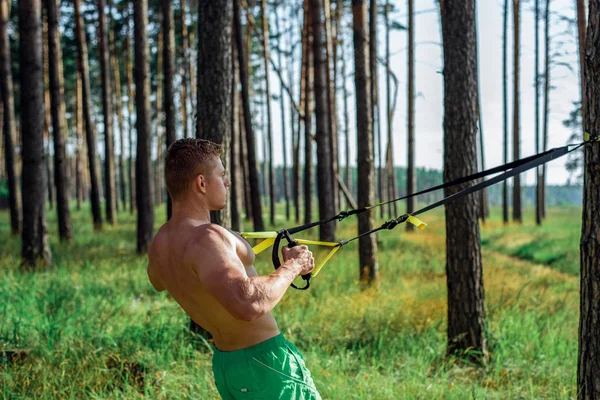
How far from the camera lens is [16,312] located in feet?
20.2

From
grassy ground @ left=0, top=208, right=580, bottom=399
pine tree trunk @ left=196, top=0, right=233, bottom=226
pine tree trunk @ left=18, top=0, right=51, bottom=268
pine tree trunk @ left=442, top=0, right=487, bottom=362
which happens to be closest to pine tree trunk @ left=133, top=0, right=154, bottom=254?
grassy ground @ left=0, top=208, right=580, bottom=399

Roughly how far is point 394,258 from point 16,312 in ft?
22.7

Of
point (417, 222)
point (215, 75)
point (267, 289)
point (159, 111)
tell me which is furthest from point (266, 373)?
point (159, 111)

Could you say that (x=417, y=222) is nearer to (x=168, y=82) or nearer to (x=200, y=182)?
(x=200, y=182)

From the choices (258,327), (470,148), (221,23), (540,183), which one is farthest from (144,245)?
(540,183)

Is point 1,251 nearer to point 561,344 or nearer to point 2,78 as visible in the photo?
point 2,78

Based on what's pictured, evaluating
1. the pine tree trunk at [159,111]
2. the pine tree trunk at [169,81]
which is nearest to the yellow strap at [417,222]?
the pine tree trunk at [169,81]

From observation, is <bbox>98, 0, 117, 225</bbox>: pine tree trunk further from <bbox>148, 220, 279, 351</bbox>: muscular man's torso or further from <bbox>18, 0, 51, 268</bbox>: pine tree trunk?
<bbox>148, 220, 279, 351</bbox>: muscular man's torso

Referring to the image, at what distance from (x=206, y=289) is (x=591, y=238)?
2032mm

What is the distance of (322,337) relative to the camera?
589cm

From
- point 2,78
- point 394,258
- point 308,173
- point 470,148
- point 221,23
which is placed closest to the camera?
point 470,148

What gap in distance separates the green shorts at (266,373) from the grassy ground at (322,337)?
6.06ft

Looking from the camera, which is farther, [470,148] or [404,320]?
[404,320]

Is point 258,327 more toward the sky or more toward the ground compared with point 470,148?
more toward the ground
